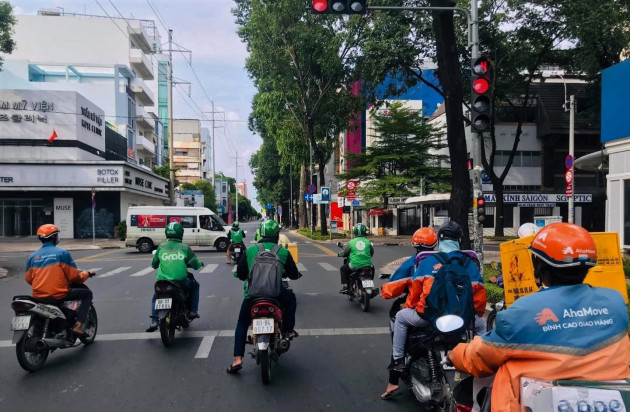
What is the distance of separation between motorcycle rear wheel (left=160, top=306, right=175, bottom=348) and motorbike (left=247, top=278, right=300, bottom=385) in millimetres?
1536

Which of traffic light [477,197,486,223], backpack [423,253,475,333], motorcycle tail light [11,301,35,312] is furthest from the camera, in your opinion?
traffic light [477,197,486,223]

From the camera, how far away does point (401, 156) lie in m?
32.7

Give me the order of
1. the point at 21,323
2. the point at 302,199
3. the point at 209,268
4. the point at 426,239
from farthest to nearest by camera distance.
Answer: the point at 302,199 → the point at 209,268 → the point at 21,323 → the point at 426,239

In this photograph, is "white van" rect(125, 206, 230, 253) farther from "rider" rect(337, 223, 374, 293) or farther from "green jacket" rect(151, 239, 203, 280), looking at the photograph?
"green jacket" rect(151, 239, 203, 280)

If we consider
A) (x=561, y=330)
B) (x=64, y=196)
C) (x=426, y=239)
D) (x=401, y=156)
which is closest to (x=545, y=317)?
(x=561, y=330)

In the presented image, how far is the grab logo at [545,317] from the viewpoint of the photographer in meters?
2.10

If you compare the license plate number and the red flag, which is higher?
the red flag

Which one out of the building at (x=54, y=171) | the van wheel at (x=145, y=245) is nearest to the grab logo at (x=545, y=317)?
the van wheel at (x=145, y=245)

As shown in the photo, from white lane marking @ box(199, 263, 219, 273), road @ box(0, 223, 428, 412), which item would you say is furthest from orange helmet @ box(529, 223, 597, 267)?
white lane marking @ box(199, 263, 219, 273)

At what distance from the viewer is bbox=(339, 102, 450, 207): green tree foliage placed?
33344mm

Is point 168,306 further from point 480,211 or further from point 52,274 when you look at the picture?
point 480,211

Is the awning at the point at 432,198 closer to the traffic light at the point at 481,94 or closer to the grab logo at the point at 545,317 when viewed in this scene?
the traffic light at the point at 481,94

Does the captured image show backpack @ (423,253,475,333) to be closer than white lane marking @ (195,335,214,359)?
Yes

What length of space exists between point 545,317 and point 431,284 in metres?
1.67
